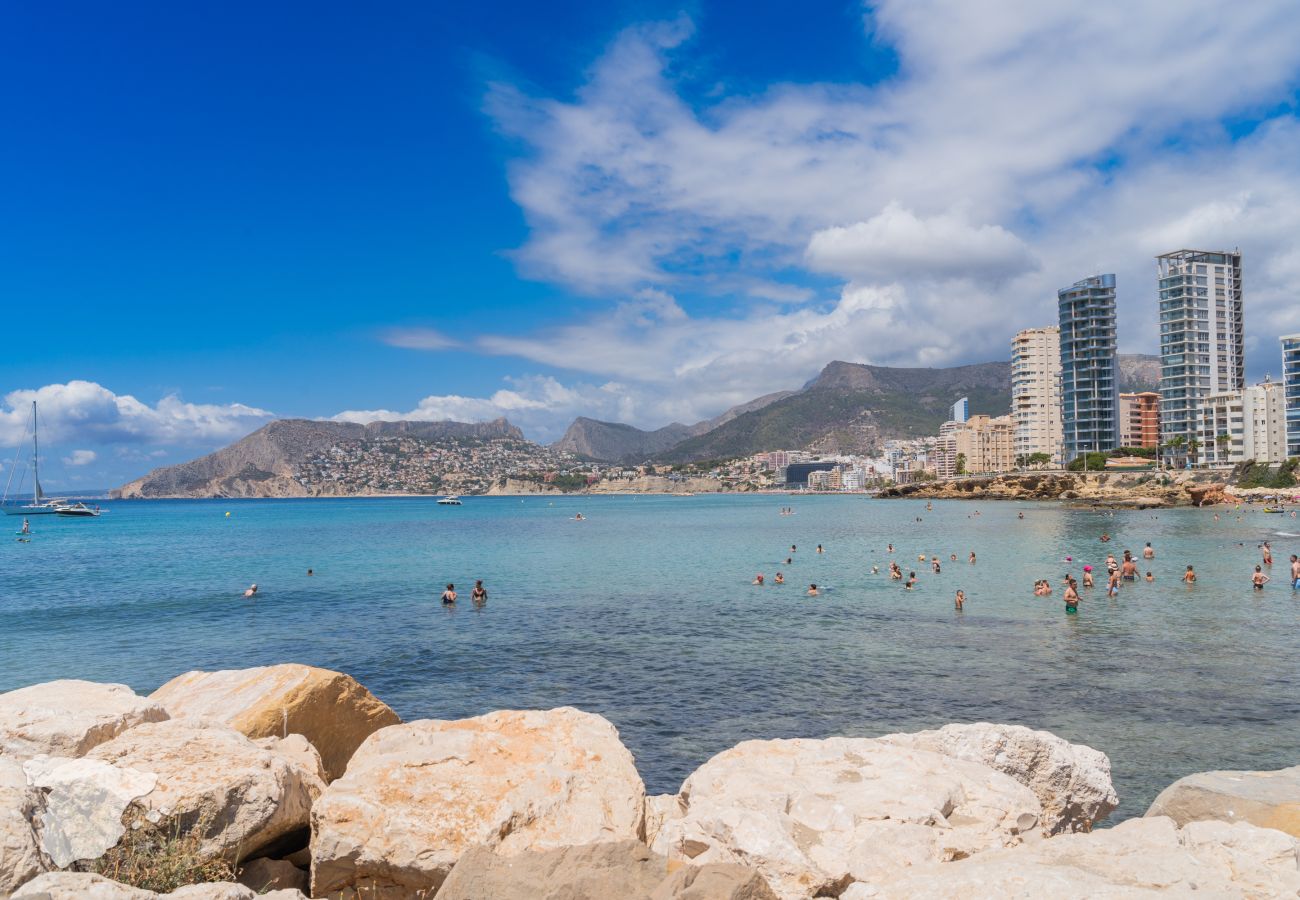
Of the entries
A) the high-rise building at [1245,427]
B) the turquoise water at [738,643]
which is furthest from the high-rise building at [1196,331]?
the turquoise water at [738,643]

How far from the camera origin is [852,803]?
22.6ft

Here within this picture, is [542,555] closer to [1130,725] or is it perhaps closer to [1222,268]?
[1130,725]

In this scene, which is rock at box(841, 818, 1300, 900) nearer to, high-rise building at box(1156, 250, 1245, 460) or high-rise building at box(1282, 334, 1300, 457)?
high-rise building at box(1282, 334, 1300, 457)

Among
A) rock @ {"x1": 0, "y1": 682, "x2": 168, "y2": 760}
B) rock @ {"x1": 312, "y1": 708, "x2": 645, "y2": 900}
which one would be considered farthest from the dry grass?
rock @ {"x1": 0, "y1": 682, "x2": 168, "y2": 760}

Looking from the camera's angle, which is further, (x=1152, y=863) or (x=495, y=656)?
(x=495, y=656)

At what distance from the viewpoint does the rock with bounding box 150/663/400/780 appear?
8945 millimetres

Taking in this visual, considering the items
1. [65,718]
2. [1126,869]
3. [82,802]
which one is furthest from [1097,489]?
[82,802]

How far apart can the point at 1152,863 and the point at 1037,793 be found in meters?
3.63

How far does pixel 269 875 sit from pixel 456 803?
1.67 metres

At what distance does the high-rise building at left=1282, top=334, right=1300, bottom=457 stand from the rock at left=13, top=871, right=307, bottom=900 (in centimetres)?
17122

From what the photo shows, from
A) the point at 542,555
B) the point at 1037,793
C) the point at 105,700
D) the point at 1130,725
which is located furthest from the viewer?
the point at 542,555

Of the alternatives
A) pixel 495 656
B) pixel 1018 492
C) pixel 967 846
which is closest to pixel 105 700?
pixel 967 846

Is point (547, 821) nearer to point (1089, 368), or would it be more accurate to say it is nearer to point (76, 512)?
point (76, 512)

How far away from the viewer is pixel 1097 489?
12769cm
